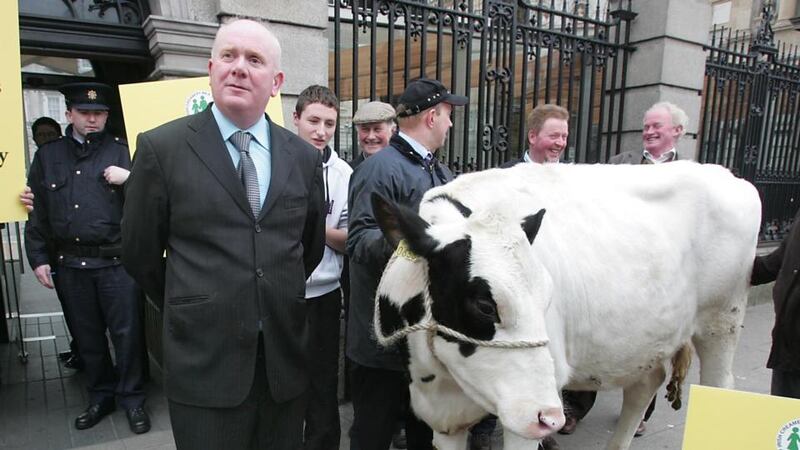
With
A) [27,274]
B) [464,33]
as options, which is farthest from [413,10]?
[27,274]

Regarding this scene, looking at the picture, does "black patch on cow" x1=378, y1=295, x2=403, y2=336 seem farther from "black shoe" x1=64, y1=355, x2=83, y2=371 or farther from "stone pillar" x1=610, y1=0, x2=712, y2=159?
"stone pillar" x1=610, y1=0, x2=712, y2=159

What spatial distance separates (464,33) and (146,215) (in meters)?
4.29

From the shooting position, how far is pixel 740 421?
186 centimetres

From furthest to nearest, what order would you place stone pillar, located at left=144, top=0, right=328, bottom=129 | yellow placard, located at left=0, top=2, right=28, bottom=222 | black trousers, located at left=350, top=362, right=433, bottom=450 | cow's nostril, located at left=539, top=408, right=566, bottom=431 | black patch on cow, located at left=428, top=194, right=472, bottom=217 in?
stone pillar, located at left=144, top=0, right=328, bottom=129, yellow placard, located at left=0, top=2, right=28, bottom=222, black trousers, located at left=350, top=362, right=433, bottom=450, black patch on cow, located at left=428, top=194, right=472, bottom=217, cow's nostril, located at left=539, top=408, right=566, bottom=431

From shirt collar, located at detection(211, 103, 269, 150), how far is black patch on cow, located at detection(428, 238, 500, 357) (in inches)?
30.2

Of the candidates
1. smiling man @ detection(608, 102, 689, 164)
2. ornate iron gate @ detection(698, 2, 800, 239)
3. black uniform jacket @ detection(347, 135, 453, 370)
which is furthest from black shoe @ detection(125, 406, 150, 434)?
ornate iron gate @ detection(698, 2, 800, 239)

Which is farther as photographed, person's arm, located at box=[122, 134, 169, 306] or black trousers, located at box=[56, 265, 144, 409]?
black trousers, located at box=[56, 265, 144, 409]

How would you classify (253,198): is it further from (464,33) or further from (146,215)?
(464,33)

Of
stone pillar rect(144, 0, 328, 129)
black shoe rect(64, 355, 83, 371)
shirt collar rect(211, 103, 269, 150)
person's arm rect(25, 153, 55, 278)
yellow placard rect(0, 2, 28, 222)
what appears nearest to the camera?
shirt collar rect(211, 103, 269, 150)

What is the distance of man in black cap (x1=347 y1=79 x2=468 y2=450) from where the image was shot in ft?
7.79

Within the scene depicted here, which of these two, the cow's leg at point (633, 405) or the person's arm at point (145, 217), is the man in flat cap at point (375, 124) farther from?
the cow's leg at point (633, 405)

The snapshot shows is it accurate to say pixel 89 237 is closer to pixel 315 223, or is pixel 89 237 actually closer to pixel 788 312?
pixel 315 223

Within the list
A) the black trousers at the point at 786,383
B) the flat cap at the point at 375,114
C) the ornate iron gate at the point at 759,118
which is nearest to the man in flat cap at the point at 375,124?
the flat cap at the point at 375,114

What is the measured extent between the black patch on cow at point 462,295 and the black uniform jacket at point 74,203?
111 inches
